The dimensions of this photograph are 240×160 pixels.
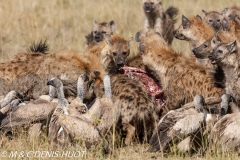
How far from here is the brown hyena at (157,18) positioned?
43.7 ft

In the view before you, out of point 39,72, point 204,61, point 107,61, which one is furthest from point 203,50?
point 39,72

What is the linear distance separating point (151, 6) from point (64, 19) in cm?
154

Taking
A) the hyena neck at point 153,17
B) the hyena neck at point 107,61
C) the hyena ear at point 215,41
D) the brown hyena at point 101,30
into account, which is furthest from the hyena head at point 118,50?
the hyena neck at point 153,17

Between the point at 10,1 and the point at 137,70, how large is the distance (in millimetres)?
5528

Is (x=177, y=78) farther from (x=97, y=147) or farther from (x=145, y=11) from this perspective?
(x=145, y=11)

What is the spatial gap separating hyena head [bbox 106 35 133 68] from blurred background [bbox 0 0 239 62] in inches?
88.8

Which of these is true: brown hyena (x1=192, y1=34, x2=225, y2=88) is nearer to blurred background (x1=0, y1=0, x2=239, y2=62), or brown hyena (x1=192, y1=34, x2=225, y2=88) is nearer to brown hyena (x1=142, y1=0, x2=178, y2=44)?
blurred background (x1=0, y1=0, x2=239, y2=62)

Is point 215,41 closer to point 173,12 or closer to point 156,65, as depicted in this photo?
point 156,65

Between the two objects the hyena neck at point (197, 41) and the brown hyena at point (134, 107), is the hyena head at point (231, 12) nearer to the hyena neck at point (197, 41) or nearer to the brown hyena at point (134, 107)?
the hyena neck at point (197, 41)

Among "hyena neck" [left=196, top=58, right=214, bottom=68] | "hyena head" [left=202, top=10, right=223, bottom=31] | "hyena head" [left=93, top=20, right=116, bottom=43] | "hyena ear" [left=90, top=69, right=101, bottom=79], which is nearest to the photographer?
"hyena ear" [left=90, top=69, right=101, bottom=79]

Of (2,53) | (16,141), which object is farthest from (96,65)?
(2,53)

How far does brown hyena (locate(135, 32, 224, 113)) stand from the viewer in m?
8.35

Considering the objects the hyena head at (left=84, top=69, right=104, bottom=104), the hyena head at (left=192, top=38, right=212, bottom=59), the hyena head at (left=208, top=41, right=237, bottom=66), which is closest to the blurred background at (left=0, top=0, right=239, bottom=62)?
the hyena head at (left=192, top=38, right=212, bottom=59)

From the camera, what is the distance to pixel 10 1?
13.9 m
